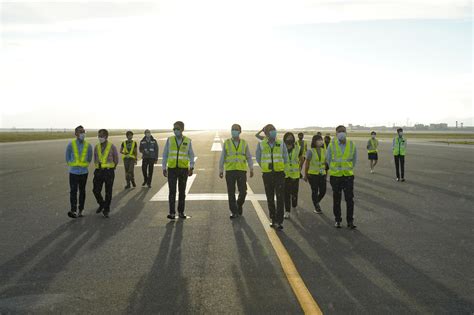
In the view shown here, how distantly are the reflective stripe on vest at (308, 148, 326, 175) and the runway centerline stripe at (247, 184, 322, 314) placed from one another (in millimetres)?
2285

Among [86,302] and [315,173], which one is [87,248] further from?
[315,173]

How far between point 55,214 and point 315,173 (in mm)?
6009

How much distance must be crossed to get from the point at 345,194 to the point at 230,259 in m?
3.26

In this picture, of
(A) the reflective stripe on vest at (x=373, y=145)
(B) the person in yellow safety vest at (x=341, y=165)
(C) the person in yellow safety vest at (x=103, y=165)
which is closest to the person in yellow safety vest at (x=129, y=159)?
(C) the person in yellow safety vest at (x=103, y=165)

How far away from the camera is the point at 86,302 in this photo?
4.59m

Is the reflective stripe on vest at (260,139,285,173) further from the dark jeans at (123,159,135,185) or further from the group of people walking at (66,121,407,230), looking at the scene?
the dark jeans at (123,159,135,185)

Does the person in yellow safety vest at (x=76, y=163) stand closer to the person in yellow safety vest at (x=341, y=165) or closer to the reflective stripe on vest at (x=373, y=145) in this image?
the person in yellow safety vest at (x=341, y=165)

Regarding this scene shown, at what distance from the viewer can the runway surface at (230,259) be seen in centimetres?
459

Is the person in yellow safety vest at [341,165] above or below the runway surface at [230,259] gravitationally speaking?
above

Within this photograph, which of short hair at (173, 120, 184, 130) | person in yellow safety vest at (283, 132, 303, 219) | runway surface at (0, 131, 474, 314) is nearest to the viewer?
runway surface at (0, 131, 474, 314)

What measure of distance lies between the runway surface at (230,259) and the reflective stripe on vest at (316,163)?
960 millimetres

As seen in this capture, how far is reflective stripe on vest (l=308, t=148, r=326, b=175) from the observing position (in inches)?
393

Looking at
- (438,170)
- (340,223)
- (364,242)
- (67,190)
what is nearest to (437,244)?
(364,242)

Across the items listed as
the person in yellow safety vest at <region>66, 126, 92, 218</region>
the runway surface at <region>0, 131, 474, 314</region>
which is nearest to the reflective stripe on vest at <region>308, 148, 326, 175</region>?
the runway surface at <region>0, 131, 474, 314</region>
